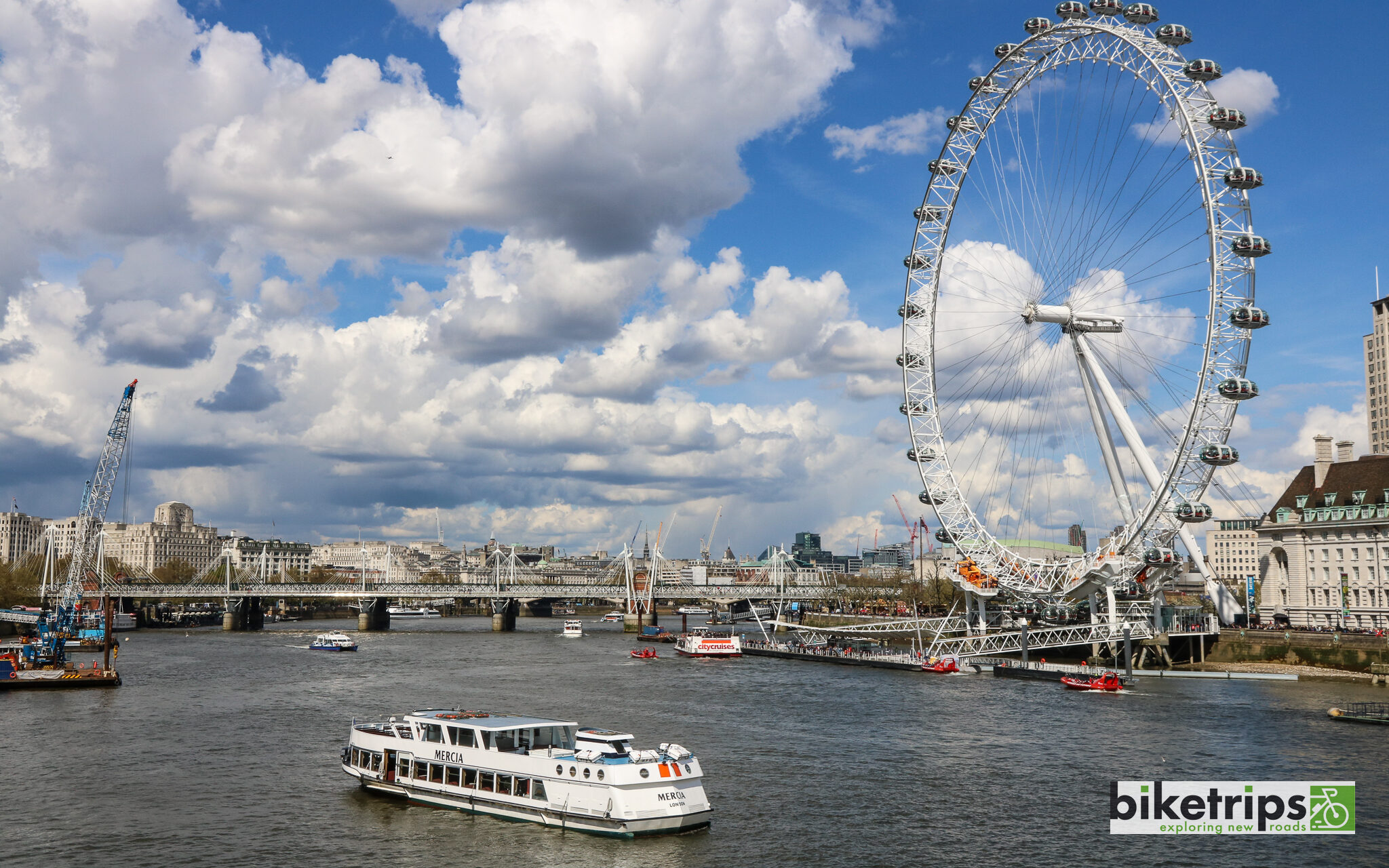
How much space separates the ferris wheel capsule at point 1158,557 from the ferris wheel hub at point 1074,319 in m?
20.5

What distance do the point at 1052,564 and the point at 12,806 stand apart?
299 feet

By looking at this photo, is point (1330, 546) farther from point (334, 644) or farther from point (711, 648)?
point (334, 644)

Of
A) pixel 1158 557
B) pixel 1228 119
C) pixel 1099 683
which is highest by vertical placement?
pixel 1228 119

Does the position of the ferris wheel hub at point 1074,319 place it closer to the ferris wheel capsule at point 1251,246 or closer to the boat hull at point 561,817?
the ferris wheel capsule at point 1251,246

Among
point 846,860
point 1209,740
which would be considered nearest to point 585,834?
point 846,860

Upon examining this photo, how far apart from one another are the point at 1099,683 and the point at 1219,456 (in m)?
20.4

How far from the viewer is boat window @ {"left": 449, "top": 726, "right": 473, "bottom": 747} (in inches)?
1796

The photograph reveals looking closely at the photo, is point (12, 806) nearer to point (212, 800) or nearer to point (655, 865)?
point (212, 800)

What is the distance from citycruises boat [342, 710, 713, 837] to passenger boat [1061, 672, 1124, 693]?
54278 mm

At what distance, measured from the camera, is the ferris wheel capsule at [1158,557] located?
308 feet

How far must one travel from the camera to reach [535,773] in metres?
42.7

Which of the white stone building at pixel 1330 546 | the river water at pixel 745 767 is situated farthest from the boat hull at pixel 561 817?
the white stone building at pixel 1330 546

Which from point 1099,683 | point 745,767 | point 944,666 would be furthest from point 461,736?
point 944,666

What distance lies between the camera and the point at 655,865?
122ft
